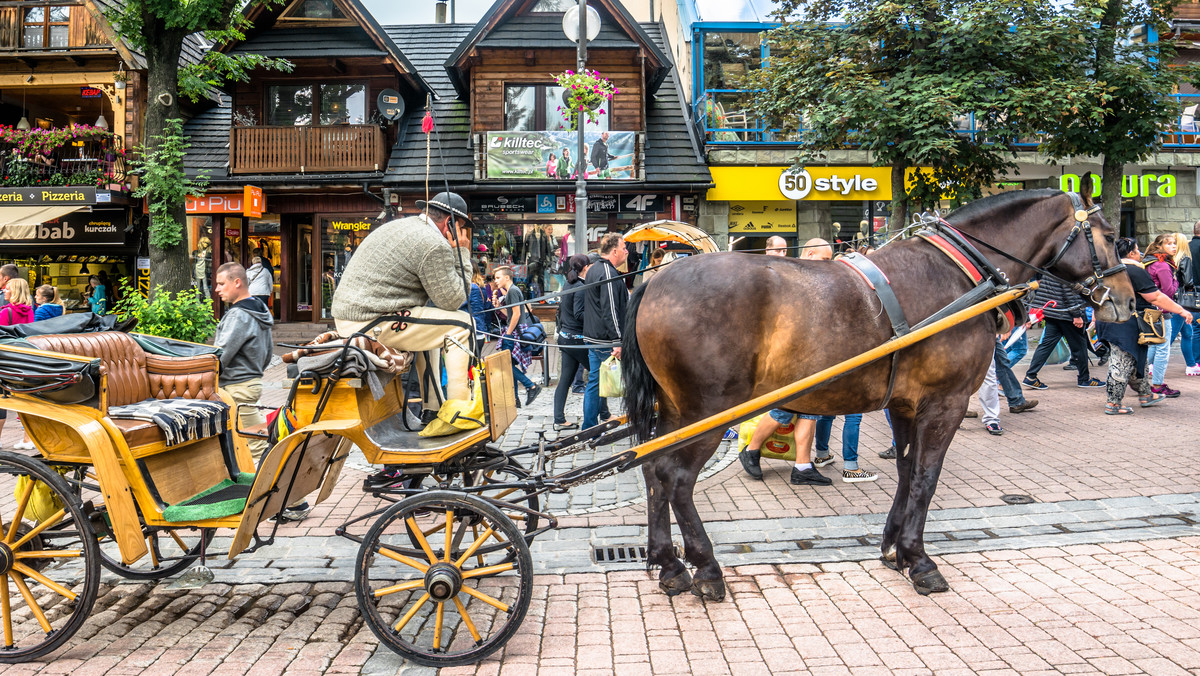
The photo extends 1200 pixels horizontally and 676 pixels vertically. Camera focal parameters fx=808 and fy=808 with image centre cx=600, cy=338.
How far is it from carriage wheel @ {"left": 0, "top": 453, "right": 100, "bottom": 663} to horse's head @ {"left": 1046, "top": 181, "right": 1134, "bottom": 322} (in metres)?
5.31

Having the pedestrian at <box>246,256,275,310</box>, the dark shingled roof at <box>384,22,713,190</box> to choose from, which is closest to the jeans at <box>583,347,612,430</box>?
the pedestrian at <box>246,256,275,310</box>

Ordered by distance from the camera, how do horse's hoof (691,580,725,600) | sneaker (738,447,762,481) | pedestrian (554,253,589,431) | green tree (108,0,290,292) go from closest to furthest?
1. horse's hoof (691,580,725,600)
2. sneaker (738,447,762,481)
3. pedestrian (554,253,589,431)
4. green tree (108,0,290,292)

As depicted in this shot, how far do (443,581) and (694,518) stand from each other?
1.42 metres

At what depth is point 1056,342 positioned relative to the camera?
10672mm

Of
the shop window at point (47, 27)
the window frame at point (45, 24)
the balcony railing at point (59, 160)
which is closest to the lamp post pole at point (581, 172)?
the balcony railing at point (59, 160)

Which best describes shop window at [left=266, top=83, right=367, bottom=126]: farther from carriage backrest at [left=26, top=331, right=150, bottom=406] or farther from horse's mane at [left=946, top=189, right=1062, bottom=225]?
horse's mane at [left=946, top=189, right=1062, bottom=225]

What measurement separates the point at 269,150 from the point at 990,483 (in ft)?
58.9

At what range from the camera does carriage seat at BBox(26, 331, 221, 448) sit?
387 cm

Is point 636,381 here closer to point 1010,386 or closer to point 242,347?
point 242,347

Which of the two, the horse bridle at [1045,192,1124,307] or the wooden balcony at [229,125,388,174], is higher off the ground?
the wooden balcony at [229,125,388,174]

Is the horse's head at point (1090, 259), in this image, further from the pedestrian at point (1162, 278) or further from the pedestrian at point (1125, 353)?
the pedestrian at point (1162, 278)

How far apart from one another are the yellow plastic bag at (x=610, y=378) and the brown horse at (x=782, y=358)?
204 cm

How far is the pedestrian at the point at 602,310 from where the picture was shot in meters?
7.67

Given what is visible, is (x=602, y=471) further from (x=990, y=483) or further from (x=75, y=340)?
(x=990, y=483)
